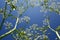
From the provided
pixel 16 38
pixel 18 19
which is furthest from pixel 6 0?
pixel 16 38

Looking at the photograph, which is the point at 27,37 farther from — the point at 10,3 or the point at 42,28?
the point at 10,3

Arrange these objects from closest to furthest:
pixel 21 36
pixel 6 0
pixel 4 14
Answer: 1. pixel 6 0
2. pixel 4 14
3. pixel 21 36

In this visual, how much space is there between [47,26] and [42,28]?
43 cm

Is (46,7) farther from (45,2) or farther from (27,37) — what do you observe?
(27,37)

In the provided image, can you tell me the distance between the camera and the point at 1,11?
33.2ft

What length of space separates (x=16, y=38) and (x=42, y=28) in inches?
81.8

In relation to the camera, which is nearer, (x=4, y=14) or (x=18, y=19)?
(x=4, y=14)

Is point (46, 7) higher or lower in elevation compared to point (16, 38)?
higher

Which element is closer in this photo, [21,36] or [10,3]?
[10,3]

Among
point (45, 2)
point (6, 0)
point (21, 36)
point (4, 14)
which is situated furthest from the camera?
point (45, 2)

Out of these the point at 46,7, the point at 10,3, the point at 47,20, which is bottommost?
the point at 47,20

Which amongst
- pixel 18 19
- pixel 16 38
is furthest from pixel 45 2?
pixel 16 38

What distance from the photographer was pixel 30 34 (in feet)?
39.6

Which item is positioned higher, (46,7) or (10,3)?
(10,3)
